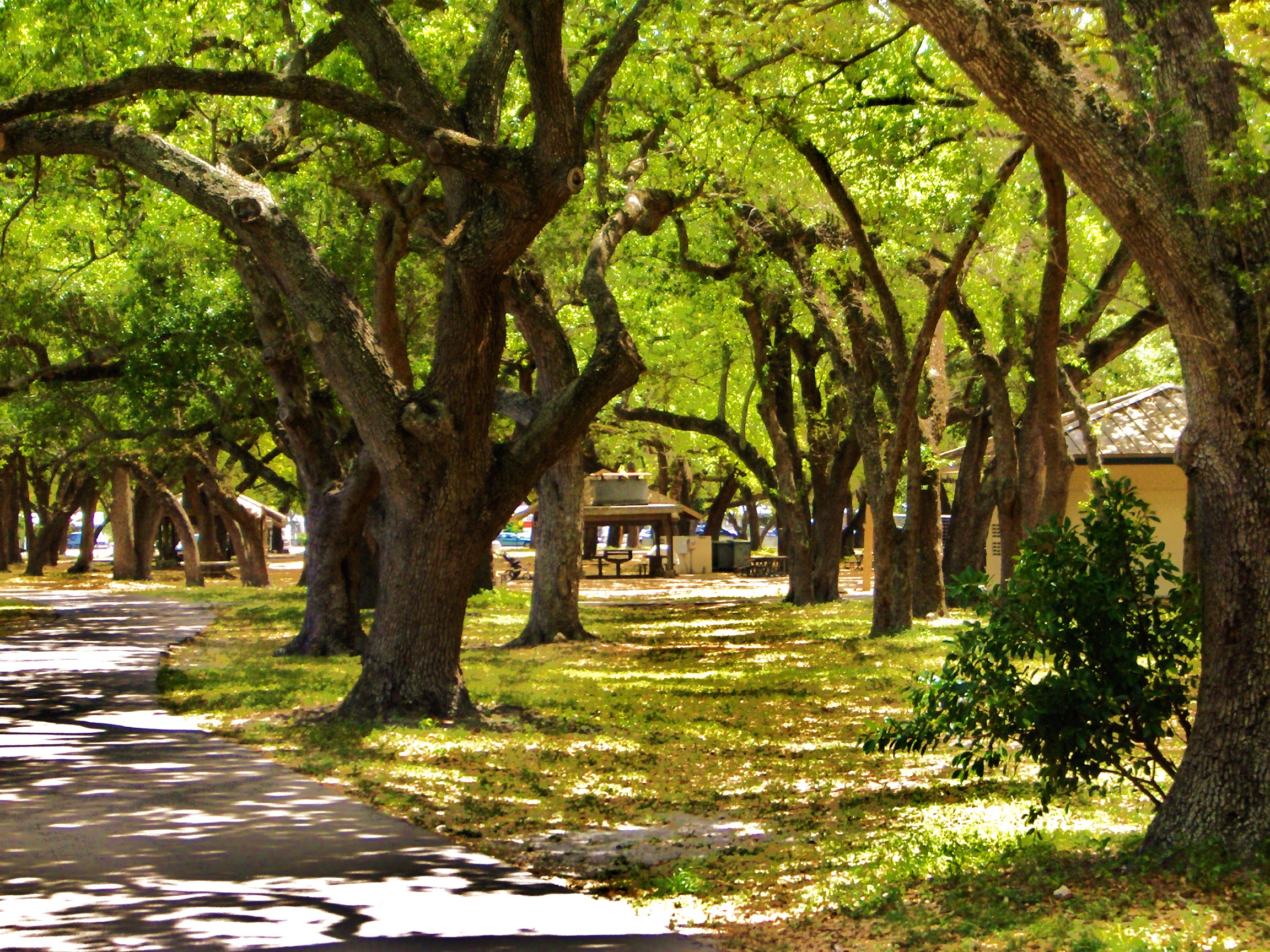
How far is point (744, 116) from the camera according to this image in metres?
14.0

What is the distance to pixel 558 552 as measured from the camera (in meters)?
20.2

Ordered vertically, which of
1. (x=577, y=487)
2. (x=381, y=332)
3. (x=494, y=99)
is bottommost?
(x=577, y=487)

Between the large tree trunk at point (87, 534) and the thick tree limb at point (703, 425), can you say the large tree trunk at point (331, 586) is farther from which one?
the large tree trunk at point (87, 534)

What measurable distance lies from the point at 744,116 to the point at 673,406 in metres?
24.2

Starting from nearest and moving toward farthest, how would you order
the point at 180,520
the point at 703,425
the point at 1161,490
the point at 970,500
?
1. the point at 970,500
2. the point at 1161,490
3. the point at 703,425
4. the point at 180,520

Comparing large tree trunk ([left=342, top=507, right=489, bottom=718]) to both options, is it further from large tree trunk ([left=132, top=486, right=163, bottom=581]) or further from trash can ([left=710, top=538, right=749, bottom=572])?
trash can ([left=710, top=538, right=749, bottom=572])

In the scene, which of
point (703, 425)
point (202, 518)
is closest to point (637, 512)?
point (202, 518)

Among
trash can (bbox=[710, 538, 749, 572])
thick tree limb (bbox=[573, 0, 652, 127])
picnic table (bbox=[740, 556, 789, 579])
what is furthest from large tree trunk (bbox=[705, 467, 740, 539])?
thick tree limb (bbox=[573, 0, 652, 127])

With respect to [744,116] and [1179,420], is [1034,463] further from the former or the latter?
[1179,420]

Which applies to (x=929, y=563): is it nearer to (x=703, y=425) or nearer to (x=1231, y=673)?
(x=703, y=425)

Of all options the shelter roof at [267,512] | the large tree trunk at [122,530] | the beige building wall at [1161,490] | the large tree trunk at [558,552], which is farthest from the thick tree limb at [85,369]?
the shelter roof at [267,512]

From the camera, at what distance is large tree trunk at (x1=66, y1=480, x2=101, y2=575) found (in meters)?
46.8

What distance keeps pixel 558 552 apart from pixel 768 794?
38.0 feet

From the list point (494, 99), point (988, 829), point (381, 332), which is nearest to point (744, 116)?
point (494, 99)
